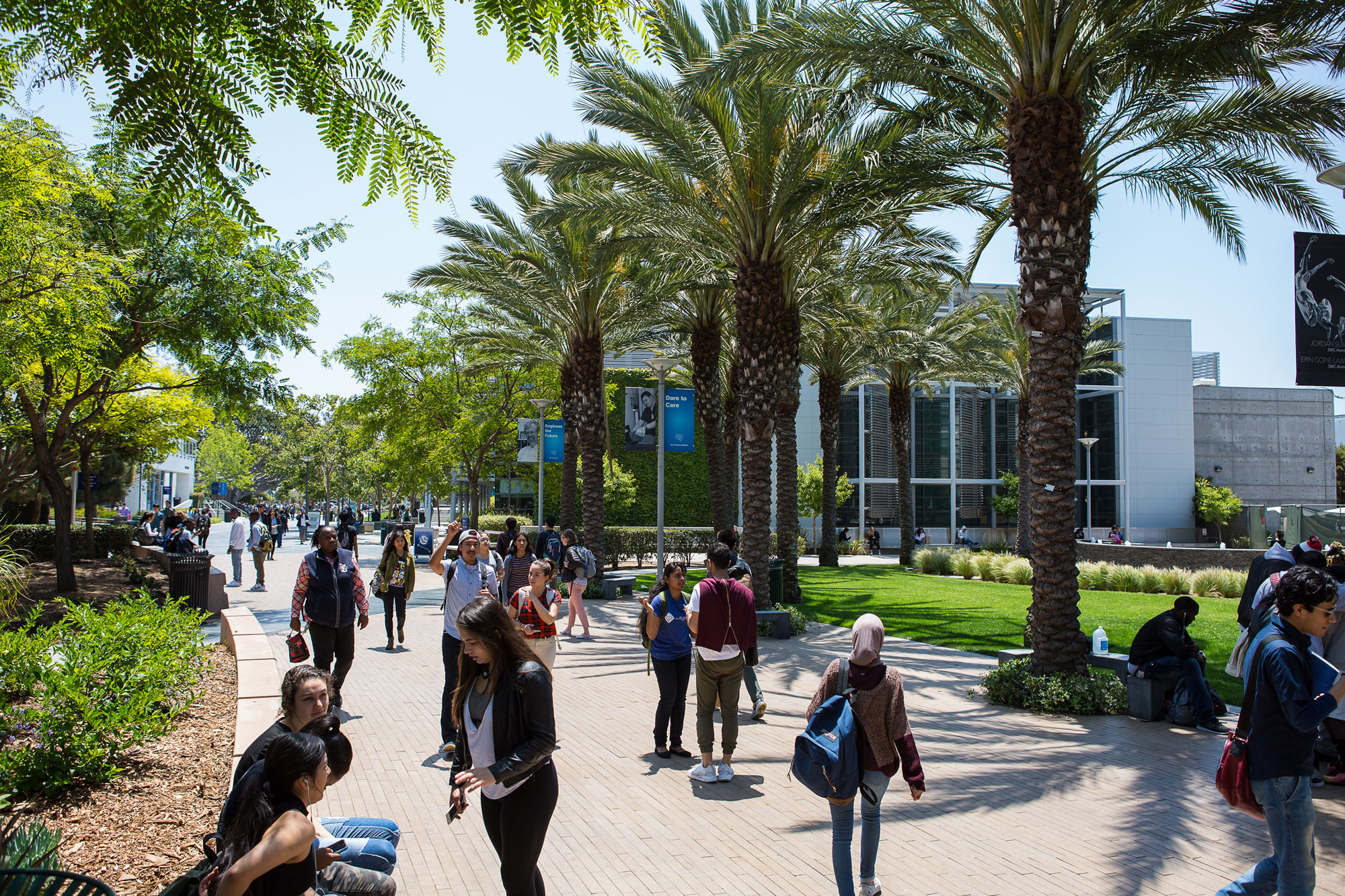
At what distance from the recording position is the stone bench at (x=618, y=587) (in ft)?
68.8

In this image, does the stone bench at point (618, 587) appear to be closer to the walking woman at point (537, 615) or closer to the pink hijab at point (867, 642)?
the walking woman at point (537, 615)

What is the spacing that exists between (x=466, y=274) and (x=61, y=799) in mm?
17335

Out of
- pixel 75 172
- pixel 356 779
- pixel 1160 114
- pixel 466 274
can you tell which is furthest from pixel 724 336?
pixel 356 779

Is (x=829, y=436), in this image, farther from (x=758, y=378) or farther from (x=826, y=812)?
(x=826, y=812)

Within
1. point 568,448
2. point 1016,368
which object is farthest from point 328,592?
point 1016,368

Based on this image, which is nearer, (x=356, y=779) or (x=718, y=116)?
(x=356, y=779)

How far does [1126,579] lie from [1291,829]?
2153 centimetres

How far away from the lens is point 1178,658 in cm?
888

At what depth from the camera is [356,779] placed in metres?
6.64

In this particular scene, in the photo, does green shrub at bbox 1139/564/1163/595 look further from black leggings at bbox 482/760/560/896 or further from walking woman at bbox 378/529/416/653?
black leggings at bbox 482/760/560/896

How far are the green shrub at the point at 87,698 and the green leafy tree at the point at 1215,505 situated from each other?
57327 millimetres

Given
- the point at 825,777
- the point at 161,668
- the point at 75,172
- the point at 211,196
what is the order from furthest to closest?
the point at 75,172 → the point at 161,668 → the point at 825,777 → the point at 211,196

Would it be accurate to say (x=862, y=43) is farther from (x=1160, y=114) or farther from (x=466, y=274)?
(x=466, y=274)

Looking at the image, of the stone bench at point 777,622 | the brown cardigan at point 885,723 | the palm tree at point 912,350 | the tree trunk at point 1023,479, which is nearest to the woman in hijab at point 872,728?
the brown cardigan at point 885,723
